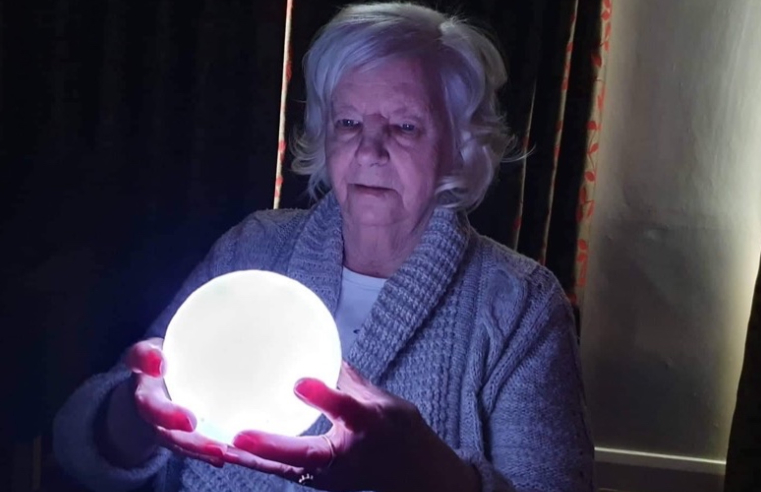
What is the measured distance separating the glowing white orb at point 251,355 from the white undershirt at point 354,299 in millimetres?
421

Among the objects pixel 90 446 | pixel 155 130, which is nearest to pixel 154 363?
pixel 90 446

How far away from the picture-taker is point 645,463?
2.24m

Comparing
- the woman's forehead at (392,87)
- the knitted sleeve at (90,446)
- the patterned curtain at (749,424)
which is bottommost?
the patterned curtain at (749,424)

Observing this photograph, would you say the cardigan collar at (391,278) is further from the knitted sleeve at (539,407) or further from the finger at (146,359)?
the finger at (146,359)

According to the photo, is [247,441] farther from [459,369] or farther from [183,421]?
[459,369]

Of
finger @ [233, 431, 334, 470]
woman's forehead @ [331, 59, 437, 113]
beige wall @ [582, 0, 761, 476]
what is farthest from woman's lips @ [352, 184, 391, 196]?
beige wall @ [582, 0, 761, 476]

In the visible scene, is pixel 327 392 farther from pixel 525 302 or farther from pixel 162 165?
pixel 162 165

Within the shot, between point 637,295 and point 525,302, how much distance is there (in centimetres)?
117

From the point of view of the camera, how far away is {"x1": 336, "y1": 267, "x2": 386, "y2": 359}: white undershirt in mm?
1117

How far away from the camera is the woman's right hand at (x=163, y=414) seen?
681mm

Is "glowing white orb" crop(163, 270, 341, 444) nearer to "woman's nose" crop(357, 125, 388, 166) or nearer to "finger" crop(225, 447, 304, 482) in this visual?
"finger" crop(225, 447, 304, 482)

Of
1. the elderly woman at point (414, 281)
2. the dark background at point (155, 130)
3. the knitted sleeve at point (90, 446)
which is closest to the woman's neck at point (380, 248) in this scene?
the elderly woman at point (414, 281)

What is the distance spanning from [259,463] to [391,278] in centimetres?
43

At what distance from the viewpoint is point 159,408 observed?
0.69m
